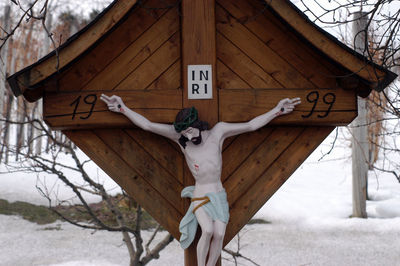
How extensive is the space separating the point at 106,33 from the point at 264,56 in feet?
3.46

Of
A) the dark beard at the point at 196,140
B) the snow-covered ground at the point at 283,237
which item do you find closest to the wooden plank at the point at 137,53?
the dark beard at the point at 196,140

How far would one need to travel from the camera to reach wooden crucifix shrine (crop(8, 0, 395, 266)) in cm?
275

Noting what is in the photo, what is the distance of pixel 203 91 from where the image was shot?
2760mm

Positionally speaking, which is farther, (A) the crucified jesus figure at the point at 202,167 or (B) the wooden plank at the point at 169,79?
(B) the wooden plank at the point at 169,79

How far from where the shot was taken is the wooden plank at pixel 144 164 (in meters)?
2.77

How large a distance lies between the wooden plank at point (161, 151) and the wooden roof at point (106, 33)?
2.04ft

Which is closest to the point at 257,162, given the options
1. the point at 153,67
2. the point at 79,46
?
the point at 153,67

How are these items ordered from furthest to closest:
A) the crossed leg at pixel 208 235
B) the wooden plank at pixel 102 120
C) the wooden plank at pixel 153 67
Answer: the wooden plank at pixel 153 67, the wooden plank at pixel 102 120, the crossed leg at pixel 208 235

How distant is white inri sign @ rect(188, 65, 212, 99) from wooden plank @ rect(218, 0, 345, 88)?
0.45 meters

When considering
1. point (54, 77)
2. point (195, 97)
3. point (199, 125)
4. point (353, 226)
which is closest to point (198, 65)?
point (195, 97)

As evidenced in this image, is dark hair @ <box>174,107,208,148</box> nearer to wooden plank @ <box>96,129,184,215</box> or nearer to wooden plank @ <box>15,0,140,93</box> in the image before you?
wooden plank @ <box>96,129,184,215</box>

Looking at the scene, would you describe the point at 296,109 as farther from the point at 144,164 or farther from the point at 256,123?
the point at 144,164

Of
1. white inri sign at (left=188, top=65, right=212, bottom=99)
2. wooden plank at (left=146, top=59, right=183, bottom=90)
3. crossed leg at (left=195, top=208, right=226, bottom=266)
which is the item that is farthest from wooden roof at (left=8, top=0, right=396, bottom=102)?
crossed leg at (left=195, top=208, right=226, bottom=266)

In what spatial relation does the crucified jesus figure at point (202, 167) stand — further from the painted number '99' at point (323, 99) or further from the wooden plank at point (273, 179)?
the painted number '99' at point (323, 99)
